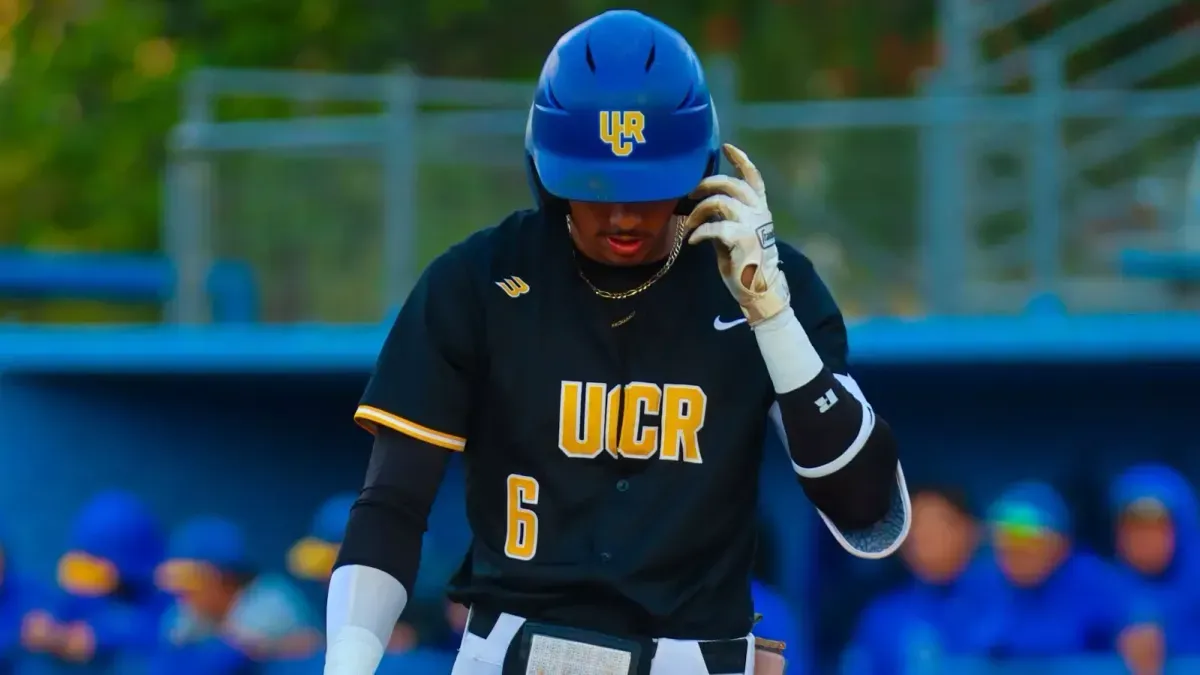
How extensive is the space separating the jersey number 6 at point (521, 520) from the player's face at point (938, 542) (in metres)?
3.53

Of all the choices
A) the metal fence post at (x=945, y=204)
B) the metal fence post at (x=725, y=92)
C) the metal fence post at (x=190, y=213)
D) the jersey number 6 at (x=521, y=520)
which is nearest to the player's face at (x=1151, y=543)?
the metal fence post at (x=945, y=204)

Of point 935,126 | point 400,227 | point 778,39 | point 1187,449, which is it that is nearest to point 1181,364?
point 1187,449

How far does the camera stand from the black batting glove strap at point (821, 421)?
95.5 inches

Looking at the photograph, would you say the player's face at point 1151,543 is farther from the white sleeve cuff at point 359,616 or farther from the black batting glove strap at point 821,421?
the white sleeve cuff at point 359,616

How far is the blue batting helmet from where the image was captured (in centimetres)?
250

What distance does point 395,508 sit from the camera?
2523 millimetres

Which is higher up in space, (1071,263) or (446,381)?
(1071,263)

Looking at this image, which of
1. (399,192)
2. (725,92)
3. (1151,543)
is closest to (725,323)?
(1151,543)

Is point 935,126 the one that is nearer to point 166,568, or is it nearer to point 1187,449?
point 1187,449

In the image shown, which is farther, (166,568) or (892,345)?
(166,568)

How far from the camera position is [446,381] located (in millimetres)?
2559

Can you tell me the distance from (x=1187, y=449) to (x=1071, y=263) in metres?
1.17

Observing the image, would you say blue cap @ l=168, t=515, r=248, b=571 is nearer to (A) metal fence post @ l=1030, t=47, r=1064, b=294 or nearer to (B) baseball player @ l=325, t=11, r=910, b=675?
(A) metal fence post @ l=1030, t=47, r=1064, b=294

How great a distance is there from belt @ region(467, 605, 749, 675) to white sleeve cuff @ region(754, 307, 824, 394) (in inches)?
15.5
